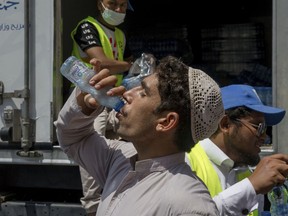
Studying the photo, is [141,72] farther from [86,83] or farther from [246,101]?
[246,101]

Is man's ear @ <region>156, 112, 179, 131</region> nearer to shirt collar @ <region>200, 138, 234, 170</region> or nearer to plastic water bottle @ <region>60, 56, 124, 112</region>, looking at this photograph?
plastic water bottle @ <region>60, 56, 124, 112</region>

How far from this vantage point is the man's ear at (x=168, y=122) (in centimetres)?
193

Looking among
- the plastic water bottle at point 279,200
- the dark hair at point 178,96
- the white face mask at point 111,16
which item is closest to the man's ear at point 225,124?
the plastic water bottle at point 279,200

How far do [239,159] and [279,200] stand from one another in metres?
0.48

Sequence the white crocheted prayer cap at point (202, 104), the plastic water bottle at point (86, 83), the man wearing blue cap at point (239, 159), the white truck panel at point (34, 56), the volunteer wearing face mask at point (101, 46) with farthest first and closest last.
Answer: the white truck panel at point (34, 56)
the volunteer wearing face mask at point (101, 46)
the man wearing blue cap at point (239, 159)
the plastic water bottle at point (86, 83)
the white crocheted prayer cap at point (202, 104)

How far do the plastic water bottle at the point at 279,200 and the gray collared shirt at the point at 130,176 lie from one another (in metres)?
0.88

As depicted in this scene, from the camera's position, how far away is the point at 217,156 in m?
2.43

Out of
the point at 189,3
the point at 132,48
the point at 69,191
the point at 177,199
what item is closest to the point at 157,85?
the point at 177,199

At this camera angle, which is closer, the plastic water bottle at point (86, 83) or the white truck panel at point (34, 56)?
the plastic water bottle at point (86, 83)

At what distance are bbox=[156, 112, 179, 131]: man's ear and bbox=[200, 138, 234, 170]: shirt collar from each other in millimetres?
535

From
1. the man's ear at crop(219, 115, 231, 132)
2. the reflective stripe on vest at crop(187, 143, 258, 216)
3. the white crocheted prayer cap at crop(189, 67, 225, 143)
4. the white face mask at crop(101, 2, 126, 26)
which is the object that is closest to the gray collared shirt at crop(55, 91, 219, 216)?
the white crocheted prayer cap at crop(189, 67, 225, 143)

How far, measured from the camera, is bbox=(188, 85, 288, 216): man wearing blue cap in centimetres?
229

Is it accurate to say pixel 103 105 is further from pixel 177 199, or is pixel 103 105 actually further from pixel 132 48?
pixel 132 48

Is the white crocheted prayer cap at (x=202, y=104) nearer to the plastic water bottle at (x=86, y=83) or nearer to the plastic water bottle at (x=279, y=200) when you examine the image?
the plastic water bottle at (x=86, y=83)
